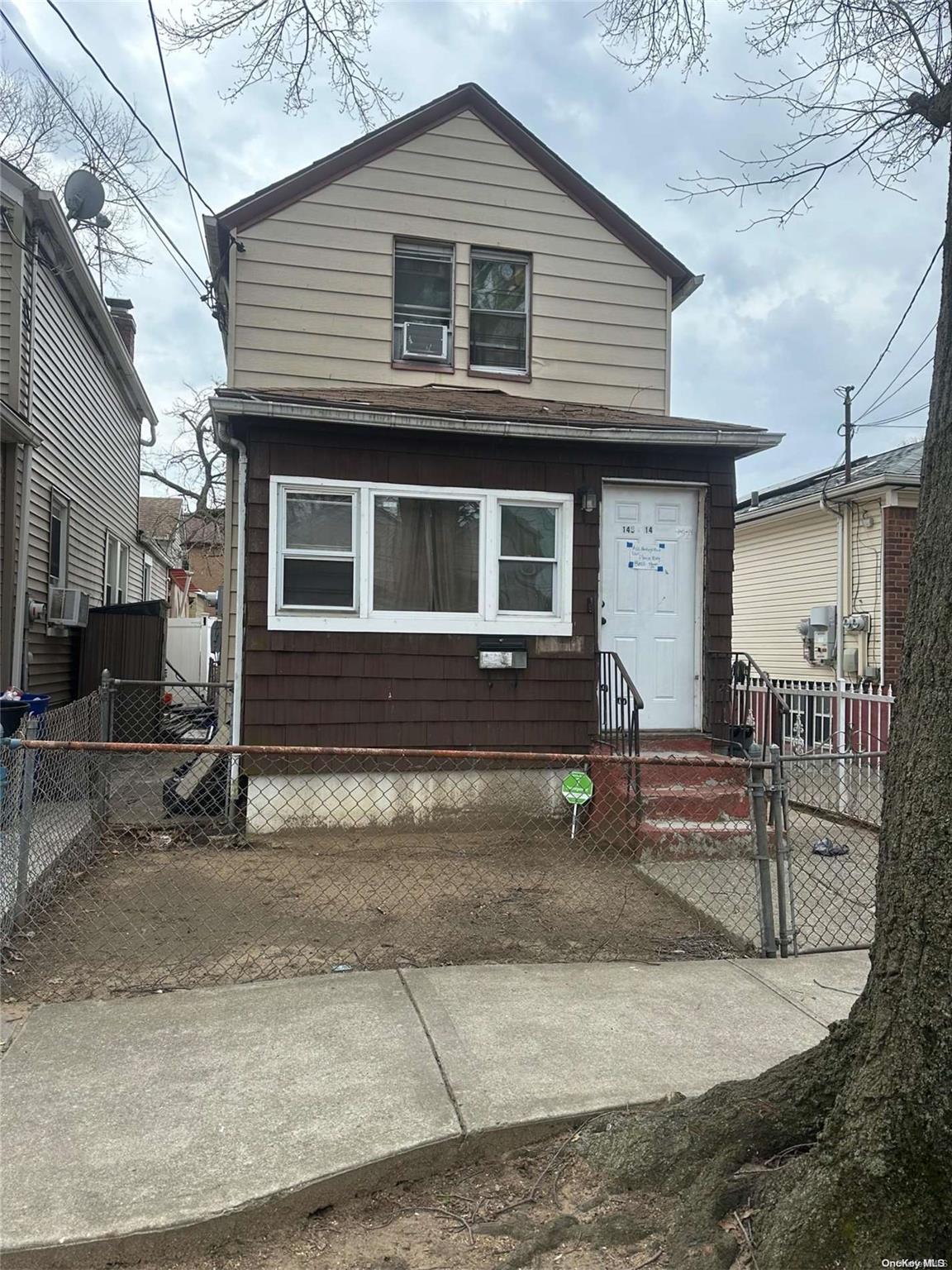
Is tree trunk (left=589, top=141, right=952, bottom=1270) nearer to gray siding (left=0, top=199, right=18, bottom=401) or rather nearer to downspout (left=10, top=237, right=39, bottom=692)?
downspout (left=10, top=237, right=39, bottom=692)

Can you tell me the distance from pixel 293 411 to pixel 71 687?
6379 millimetres

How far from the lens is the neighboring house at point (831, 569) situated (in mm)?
11992

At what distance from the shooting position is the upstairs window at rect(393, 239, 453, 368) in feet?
27.4

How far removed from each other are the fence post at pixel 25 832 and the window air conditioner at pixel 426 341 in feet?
18.3

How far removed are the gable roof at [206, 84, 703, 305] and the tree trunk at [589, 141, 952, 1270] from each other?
711 cm

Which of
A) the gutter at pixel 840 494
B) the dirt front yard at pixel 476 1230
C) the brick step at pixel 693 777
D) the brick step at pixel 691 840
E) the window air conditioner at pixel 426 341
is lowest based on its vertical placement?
the dirt front yard at pixel 476 1230

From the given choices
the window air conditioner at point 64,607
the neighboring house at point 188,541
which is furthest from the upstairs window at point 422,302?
the neighboring house at point 188,541

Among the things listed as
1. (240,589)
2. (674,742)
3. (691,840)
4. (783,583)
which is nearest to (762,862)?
(691,840)

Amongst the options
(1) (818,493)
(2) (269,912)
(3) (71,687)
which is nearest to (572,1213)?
(2) (269,912)

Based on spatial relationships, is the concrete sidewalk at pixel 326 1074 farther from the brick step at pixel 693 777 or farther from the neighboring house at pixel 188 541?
the neighboring house at pixel 188 541

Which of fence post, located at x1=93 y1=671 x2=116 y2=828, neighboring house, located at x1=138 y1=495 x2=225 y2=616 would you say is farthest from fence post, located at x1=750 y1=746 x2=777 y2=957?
neighboring house, located at x1=138 y1=495 x2=225 y2=616

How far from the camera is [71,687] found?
1100 centimetres

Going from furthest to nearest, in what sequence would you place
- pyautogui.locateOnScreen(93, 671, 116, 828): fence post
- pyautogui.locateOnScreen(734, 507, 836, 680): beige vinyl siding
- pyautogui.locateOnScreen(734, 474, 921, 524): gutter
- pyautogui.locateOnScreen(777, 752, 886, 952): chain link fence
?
1. pyautogui.locateOnScreen(734, 507, 836, 680): beige vinyl siding
2. pyautogui.locateOnScreen(734, 474, 921, 524): gutter
3. pyautogui.locateOnScreen(93, 671, 116, 828): fence post
4. pyautogui.locateOnScreen(777, 752, 886, 952): chain link fence

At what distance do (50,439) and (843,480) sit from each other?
37.2 feet
